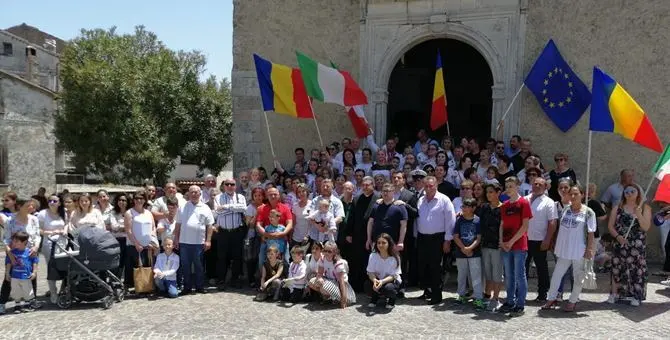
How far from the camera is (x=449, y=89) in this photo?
12867mm

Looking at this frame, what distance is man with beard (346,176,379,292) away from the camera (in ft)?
23.8

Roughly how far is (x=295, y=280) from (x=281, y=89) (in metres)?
3.97

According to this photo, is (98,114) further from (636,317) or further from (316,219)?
(636,317)

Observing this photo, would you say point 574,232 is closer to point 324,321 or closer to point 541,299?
point 541,299

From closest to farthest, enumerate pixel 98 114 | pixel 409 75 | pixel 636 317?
pixel 636 317 < pixel 409 75 < pixel 98 114

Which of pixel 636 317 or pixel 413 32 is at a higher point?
pixel 413 32

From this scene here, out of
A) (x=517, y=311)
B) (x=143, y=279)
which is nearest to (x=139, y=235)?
(x=143, y=279)

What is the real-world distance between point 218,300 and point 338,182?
94.1 inches

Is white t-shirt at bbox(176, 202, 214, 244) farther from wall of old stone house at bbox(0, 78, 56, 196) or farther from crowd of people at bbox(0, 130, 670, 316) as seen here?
wall of old stone house at bbox(0, 78, 56, 196)

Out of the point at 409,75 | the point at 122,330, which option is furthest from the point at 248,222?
the point at 409,75

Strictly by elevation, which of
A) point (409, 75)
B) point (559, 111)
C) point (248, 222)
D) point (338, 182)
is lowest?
point (248, 222)

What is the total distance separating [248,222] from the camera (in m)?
7.78

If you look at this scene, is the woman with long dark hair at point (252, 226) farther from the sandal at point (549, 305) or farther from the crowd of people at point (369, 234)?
the sandal at point (549, 305)

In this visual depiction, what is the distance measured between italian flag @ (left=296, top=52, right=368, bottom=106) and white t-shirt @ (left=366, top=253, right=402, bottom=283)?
3.91 metres
